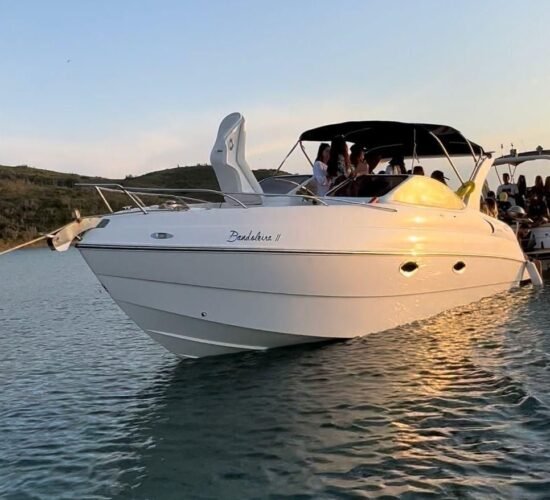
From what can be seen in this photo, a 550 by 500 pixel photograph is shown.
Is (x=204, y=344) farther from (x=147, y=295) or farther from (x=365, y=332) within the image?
(x=365, y=332)

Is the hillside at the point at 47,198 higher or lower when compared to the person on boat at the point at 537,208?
higher

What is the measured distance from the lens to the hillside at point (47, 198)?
63.0 meters

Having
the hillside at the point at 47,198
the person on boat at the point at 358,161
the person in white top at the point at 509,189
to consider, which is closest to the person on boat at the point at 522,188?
the person in white top at the point at 509,189

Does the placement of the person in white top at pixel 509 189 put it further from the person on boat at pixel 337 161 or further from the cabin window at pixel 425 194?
the person on boat at pixel 337 161

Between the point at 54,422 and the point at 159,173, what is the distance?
113439 millimetres

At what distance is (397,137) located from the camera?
12625 millimetres

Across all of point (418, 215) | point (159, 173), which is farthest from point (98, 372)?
point (159, 173)

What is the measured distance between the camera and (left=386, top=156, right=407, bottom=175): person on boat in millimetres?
11562

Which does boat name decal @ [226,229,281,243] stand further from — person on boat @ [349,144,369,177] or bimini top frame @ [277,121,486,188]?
bimini top frame @ [277,121,486,188]

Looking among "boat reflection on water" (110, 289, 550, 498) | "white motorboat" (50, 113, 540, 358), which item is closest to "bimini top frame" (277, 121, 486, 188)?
"white motorboat" (50, 113, 540, 358)

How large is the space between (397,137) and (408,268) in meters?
4.17

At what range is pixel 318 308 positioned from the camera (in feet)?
27.6

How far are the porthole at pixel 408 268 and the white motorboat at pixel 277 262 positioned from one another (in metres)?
0.02

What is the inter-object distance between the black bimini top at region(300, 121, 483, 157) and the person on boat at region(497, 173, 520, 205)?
19.3 ft
